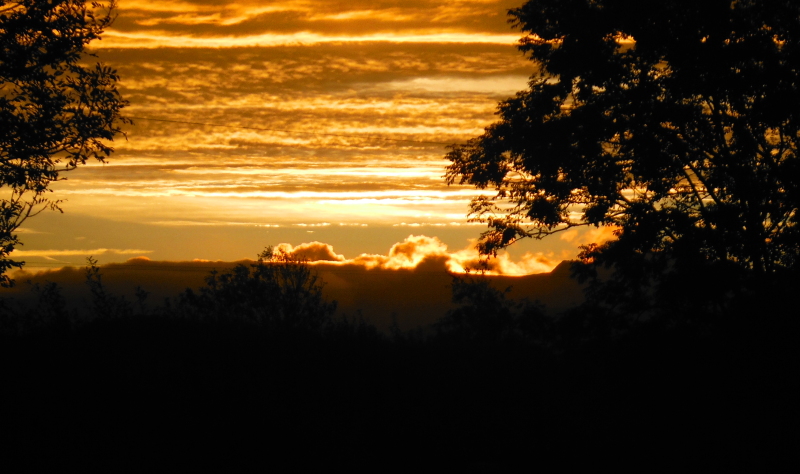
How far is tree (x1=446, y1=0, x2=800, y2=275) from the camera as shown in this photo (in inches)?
683

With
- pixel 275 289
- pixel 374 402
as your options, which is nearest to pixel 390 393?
pixel 374 402

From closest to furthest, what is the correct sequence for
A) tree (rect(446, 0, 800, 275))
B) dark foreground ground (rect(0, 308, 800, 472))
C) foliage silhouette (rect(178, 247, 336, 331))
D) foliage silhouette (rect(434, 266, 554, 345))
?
dark foreground ground (rect(0, 308, 800, 472)) < tree (rect(446, 0, 800, 275)) < foliage silhouette (rect(434, 266, 554, 345)) < foliage silhouette (rect(178, 247, 336, 331))

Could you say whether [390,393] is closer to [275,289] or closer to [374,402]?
[374,402]

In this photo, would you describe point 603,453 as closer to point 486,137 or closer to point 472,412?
point 472,412

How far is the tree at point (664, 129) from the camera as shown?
17.4 m

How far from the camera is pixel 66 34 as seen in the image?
13.8 m

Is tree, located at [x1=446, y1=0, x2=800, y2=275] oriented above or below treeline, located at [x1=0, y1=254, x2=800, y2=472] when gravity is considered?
above

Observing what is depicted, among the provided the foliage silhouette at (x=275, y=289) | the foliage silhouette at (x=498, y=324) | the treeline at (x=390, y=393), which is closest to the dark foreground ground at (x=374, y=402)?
the treeline at (x=390, y=393)

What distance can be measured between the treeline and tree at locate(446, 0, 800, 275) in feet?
8.35

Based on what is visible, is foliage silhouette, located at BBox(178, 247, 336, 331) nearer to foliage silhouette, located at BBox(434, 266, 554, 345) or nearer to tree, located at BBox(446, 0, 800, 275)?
foliage silhouette, located at BBox(434, 266, 554, 345)

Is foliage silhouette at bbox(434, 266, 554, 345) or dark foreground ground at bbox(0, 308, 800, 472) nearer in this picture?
dark foreground ground at bbox(0, 308, 800, 472)

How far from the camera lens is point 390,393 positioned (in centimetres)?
1634

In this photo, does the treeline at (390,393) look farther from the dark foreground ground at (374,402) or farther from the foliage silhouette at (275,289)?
the foliage silhouette at (275,289)

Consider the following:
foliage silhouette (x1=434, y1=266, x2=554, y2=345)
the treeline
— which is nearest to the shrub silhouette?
foliage silhouette (x1=434, y1=266, x2=554, y2=345)
